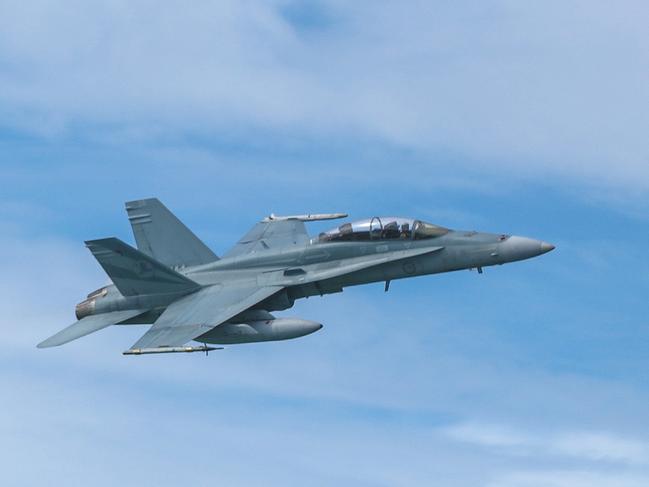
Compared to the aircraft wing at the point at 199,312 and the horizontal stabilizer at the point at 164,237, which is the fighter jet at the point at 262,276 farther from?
the horizontal stabilizer at the point at 164,237

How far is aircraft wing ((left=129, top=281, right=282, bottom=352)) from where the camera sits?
33094 millimetres

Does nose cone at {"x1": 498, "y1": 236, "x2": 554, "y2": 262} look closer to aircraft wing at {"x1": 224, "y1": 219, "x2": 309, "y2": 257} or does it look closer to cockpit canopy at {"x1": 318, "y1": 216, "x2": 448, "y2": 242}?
cockpit canopy at {"x1": 318, "y1": 216, "x2": 448, "y2": 242}

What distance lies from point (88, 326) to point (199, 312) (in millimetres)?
3524

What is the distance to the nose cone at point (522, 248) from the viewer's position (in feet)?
109

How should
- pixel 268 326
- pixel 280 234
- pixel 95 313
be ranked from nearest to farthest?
pixel 268 326 < pixel 95 313 < pixel 280 234

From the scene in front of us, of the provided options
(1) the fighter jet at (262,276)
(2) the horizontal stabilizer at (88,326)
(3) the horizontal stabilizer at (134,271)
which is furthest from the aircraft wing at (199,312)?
(2) the horizontal stabilizer at (88,326)

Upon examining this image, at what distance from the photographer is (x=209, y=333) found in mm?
34000

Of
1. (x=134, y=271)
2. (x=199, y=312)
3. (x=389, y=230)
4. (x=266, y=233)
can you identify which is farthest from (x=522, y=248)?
(x=134, y=271)

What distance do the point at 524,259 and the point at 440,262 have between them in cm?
213

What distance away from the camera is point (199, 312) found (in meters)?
34.0

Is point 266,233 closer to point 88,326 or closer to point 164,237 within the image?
point 164,237

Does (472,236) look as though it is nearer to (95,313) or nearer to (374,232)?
(374,232)

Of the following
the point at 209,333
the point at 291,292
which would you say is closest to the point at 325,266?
the point at 291,292

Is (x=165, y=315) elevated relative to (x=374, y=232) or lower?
lower
